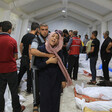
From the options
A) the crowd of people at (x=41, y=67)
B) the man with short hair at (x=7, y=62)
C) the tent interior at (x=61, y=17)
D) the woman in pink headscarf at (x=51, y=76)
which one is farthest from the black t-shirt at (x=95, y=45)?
the man with short hair at (x=7, y=62)

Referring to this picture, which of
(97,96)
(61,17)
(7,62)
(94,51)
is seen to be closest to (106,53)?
(94,51)

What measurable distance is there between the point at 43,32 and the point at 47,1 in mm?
6023

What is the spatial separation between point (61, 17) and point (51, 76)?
10.5m

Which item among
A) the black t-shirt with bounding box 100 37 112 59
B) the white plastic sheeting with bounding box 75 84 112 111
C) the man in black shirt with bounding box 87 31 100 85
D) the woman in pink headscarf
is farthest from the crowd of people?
the black t-shirt with bounding box 100 37 112 59

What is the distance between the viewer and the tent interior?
274 centimetres

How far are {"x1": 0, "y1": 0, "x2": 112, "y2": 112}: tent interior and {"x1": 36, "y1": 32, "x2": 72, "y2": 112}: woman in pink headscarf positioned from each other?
721mm

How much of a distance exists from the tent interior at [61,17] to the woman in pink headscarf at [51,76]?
0.72 metres

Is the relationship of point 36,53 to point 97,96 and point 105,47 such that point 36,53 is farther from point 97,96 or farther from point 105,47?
point 105,47

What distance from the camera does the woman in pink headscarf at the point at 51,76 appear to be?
48.3 inches

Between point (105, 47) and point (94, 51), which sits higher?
point (105, 47)

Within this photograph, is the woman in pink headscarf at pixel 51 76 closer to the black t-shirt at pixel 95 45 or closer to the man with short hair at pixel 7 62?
the man with short hair at pixel 7 62

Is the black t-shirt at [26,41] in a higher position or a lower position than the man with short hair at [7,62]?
higher

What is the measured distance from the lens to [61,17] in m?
11.0

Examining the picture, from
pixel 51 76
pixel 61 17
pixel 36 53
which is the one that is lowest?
pixel 51 76
